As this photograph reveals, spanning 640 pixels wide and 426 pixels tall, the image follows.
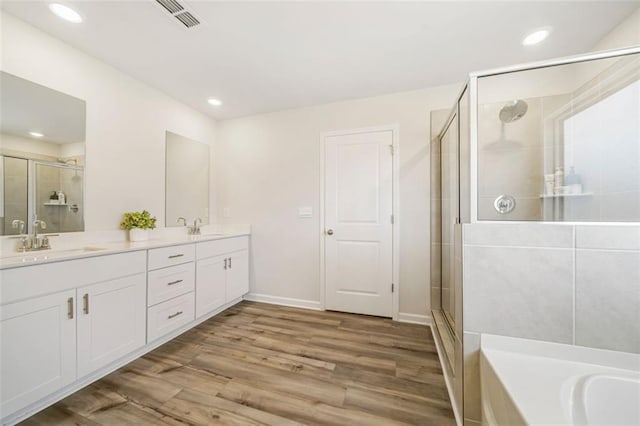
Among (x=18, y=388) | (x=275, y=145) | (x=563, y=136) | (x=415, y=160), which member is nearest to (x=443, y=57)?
(x=415, y=160)

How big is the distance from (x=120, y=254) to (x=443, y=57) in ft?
9.69

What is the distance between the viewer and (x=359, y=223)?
106 inches

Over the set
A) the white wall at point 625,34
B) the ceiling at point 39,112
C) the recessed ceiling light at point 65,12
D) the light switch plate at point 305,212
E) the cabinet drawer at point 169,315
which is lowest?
the cabinet drawer at point 169,315

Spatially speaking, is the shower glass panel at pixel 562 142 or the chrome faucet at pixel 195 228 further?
the chrome faucet at pixel 195 228

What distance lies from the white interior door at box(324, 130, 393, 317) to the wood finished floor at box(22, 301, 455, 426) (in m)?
0.42

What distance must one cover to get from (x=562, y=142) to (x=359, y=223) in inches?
69.9

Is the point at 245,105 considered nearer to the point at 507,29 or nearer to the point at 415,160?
the point at 415,160

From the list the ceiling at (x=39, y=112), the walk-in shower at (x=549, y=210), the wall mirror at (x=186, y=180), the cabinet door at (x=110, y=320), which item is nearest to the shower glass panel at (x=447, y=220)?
the walk-in shower at (x=549, y=210)

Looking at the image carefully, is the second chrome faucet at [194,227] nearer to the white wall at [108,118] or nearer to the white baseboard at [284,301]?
the white wall at [108,118]

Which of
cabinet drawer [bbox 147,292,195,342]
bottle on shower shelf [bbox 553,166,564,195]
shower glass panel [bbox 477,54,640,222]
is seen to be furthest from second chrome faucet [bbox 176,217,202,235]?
bottle on shower shelf [bbox 553,166,564,195]

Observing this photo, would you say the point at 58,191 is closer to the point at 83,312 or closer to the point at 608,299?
the point at 83,312

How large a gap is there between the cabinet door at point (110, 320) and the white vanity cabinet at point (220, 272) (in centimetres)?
56

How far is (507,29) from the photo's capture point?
1680 mm

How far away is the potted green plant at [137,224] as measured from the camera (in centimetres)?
218
